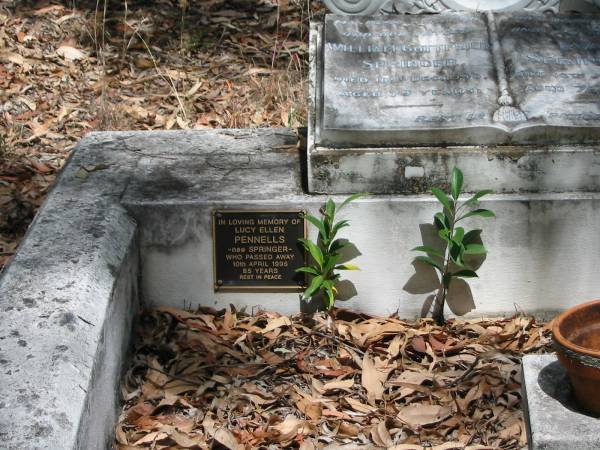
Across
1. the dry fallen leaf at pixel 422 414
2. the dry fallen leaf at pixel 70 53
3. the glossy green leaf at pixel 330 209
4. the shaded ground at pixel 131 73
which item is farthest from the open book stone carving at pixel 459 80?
the dry fallen leaf at pixel 70 53

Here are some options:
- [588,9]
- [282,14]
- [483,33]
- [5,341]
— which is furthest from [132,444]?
[282,14]

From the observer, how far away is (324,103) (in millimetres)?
4336

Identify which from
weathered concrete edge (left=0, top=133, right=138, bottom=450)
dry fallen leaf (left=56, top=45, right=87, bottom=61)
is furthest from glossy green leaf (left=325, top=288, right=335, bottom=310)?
dry fallen leaf (left=56, top=45, right=87, bottom=61)

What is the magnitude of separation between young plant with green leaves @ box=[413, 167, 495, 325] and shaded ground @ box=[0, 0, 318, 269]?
209 cm

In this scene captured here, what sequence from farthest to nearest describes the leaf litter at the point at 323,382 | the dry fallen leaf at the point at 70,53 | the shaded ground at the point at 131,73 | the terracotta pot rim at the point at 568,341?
the dry fallen leaf at the point at 70,53, the shaded ground at the point at 131,73, the leaf litter at the point at 323,382, the terracotta pot rim at the point at 568,341

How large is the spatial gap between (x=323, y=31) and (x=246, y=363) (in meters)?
1.70

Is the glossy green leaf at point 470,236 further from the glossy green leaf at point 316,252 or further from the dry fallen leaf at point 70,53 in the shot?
the dry fallen leaf at point 70,53

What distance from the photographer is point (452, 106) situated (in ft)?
14.1

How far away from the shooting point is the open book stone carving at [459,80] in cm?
423

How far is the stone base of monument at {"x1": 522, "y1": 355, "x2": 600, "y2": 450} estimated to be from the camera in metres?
3.02

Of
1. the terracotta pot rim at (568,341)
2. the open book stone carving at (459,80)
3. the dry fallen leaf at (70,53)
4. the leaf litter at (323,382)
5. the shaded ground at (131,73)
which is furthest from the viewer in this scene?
the dry fallen leaf at (70,53)

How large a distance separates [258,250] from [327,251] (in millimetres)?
324

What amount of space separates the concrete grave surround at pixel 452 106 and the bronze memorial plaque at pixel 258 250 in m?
0.25

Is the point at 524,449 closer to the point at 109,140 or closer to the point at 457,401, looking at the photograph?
the point at 457,401
